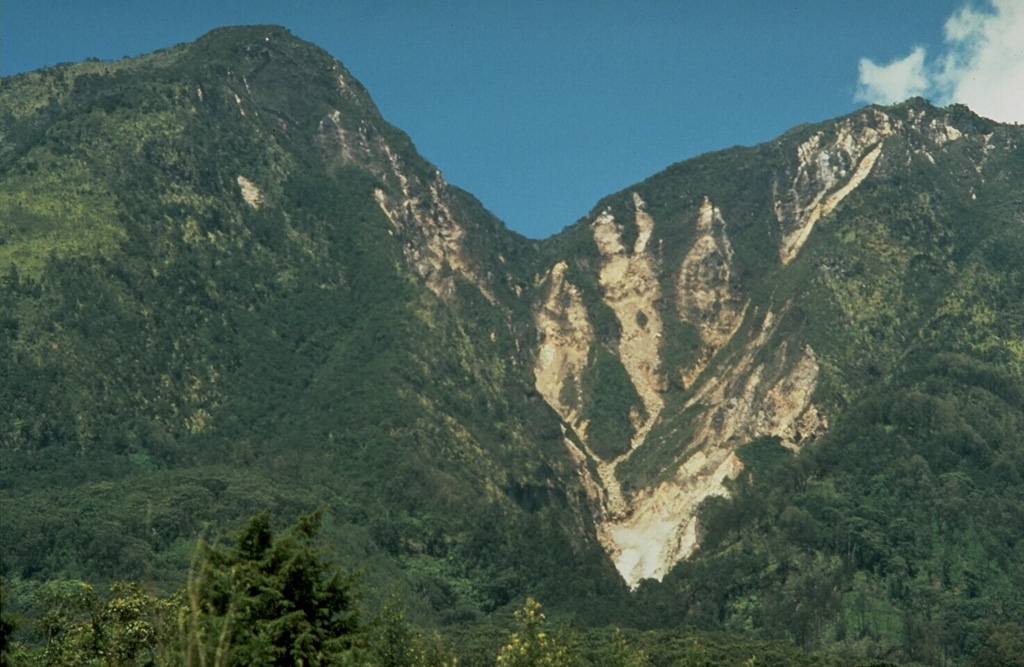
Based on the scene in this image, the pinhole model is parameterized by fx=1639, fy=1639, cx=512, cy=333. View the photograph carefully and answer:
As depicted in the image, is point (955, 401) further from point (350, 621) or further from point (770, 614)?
point (350, 621)

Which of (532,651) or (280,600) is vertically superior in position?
(532,651)

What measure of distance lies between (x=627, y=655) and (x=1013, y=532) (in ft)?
264

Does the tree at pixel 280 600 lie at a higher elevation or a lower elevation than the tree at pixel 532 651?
lower

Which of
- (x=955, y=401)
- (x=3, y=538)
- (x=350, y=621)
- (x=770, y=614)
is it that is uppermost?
(x=955, y=401)

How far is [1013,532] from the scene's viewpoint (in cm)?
18012

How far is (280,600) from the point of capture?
174 ft

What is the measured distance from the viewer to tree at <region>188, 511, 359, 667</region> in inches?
2008

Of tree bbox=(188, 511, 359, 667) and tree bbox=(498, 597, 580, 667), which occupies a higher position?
tree bbox=(498, 597, 580, 667)

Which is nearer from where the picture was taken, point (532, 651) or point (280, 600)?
point (280, 600)

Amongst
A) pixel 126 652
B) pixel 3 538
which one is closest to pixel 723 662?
pixel 3 538

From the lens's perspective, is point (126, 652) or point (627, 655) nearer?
point (126, 652)

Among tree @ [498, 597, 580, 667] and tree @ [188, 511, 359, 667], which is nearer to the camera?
tree @ [188, 511, 359, 667]

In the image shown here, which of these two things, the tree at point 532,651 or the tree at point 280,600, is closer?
the tree at point 280,600

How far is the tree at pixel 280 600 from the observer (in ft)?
167
